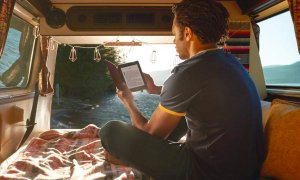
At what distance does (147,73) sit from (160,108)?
2.44 feet

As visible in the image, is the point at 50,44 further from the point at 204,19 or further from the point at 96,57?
the point at 204,19

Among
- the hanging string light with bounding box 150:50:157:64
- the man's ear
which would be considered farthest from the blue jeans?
the hanging string light with bounding box 150:50:157:64

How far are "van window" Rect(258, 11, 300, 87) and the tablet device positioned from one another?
1125 mm

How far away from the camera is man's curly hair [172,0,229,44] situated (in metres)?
1.36

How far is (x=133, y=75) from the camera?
1962 mm

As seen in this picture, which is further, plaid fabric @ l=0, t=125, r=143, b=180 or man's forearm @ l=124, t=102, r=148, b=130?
plaid fabric @ l=0, t=125, r=143, b=180

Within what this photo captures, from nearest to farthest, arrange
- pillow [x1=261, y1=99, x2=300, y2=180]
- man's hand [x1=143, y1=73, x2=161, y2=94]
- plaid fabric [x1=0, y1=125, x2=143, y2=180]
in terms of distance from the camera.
Answer: pillow [x1=261, y1=99, x2=300, y2=180] < plaid fabric [x1=0, y1=125, x2=143, y2=180] < man's hand [x1=143, y1=73, x2=161, y2=94]

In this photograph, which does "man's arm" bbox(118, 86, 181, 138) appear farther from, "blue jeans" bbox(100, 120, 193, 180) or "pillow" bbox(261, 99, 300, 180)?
"pillow" bbox(261, 99, 300, 180)

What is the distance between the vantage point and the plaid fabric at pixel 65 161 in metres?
1.88

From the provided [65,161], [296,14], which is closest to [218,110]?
[296,14]

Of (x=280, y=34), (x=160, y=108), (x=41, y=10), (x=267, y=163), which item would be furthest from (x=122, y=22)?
(x=267, y=163)

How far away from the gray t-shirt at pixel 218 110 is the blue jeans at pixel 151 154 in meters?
0.09

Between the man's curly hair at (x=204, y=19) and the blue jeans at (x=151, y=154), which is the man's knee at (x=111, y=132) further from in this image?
the man's curly hair at (x=204, y=19)

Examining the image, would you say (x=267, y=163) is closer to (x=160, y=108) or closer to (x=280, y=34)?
(x=160, y=108)
